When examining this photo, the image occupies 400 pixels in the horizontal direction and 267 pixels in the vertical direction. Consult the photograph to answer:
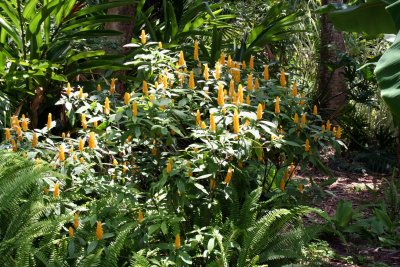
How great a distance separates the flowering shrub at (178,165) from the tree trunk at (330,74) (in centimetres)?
363

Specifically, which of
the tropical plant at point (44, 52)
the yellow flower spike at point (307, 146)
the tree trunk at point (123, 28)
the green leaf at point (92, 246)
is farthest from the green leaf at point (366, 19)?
the green leaf at point (92, 246)

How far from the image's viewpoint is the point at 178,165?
11.5 feet

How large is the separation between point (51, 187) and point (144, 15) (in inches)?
101

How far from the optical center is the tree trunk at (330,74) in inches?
298

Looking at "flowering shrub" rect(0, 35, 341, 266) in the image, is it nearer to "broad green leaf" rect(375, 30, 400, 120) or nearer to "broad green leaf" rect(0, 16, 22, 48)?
"broad green leaf" rect(375, 30, 400, 120)

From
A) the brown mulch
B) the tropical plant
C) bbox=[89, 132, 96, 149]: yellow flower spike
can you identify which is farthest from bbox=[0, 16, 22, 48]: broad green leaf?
the brown mulch

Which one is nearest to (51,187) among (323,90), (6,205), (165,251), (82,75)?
(6,205)

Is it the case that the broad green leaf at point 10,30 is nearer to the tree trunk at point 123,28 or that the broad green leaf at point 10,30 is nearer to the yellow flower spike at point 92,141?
the tree trunk at point 123,28

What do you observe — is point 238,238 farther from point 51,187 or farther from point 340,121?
point 340,121

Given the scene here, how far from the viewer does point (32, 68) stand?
5.06 m

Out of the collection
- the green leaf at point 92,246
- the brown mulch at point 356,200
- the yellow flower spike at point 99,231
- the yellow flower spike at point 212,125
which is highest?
the yellow flower spike at point 212,125

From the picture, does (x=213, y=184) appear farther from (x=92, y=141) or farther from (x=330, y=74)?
(x=330, y=74)

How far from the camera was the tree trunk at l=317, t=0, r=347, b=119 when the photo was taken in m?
7.58

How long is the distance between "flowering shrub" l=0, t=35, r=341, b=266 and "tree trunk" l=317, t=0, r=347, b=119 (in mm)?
3632
